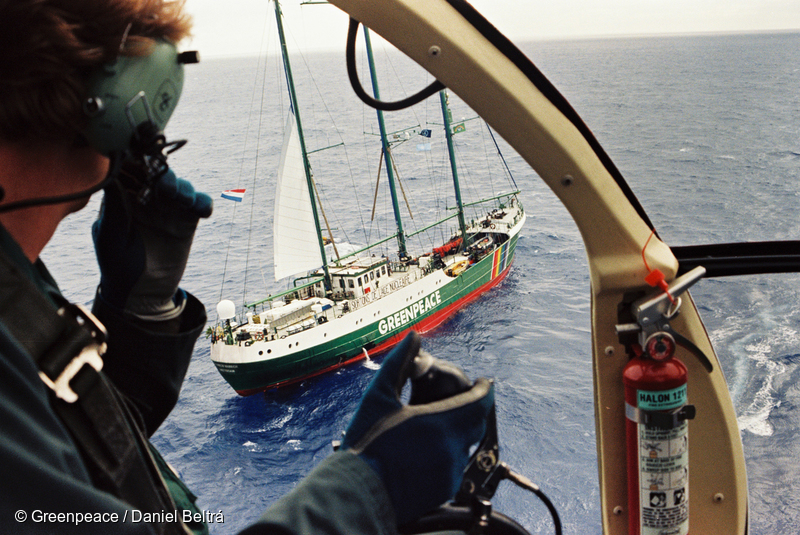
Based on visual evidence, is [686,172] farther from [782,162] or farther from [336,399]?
[336,399]

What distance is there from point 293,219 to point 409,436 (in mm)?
19053

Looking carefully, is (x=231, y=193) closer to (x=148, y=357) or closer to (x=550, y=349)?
(x=148, y=357)

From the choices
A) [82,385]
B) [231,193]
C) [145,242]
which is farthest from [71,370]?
[231,193]

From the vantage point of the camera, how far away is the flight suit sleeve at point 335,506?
0.80 meters

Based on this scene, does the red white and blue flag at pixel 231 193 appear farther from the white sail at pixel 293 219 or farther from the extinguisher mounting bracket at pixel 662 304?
the extinguisher mounting bracket at pixel 662 304

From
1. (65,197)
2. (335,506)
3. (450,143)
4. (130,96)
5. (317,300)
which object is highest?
(130,96)

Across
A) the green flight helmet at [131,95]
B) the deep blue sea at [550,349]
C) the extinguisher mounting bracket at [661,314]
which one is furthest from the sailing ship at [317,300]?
the green flight helmet at [131,95]

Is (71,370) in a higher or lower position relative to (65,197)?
lower

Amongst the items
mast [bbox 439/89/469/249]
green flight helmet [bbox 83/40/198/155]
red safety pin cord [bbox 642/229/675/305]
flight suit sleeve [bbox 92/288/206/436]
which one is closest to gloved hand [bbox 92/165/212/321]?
flight suit sleeve [bbox 92/288/206/436]

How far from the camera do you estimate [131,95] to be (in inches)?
35.2

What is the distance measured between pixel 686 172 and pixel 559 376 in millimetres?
9457

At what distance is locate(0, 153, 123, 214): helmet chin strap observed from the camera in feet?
2.51
